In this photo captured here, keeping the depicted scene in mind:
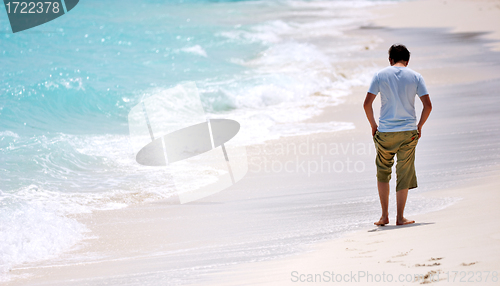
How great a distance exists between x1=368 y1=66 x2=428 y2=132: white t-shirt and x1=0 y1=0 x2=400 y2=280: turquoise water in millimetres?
2863

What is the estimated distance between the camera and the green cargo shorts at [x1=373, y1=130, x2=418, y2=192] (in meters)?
3.84

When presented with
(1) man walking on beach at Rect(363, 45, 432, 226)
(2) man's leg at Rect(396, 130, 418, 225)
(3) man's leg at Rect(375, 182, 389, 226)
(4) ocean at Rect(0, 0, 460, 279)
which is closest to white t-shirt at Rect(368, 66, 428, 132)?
(1) man walking on beach at Rect(363, 45, 432, 226)

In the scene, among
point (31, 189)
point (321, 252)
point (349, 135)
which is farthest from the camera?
point (349, 135)

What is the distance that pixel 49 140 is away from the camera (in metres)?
7.81

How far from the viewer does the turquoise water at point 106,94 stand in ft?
18.0

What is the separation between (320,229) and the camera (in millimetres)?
4223

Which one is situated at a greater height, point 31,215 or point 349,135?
point 31,215

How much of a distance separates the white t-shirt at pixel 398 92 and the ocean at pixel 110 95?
103cm

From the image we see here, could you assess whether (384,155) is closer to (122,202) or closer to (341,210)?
(341,210)

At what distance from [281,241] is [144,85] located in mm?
9823

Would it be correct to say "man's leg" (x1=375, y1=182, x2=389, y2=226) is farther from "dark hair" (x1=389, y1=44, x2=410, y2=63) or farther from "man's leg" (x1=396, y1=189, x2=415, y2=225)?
"dark hair" (x1=389, y1=44, x2=410, y2=63)

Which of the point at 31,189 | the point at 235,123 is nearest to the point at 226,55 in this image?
the point at 235,123

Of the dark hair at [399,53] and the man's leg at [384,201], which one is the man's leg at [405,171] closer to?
the man's leg at [384,201]

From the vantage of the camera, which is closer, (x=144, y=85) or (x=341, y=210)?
(x=341, y=210)
